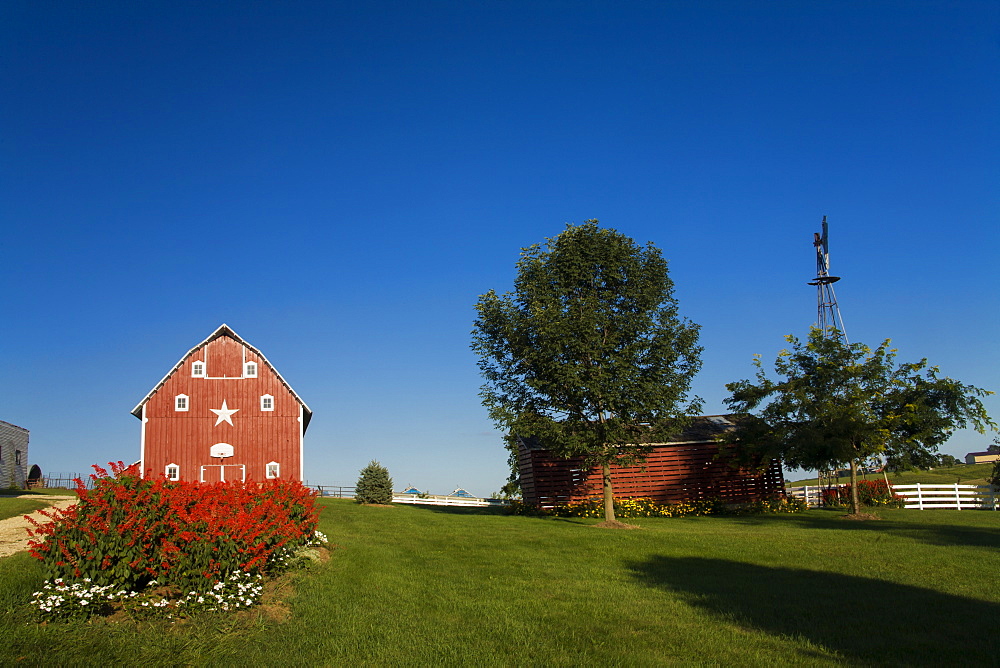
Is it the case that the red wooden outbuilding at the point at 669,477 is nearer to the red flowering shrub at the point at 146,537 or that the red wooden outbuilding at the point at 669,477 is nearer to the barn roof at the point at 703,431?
the barn roof at the point at 703,431

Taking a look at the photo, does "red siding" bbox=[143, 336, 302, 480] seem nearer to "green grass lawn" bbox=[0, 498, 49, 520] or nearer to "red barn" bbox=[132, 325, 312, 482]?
"red barn" bbox=[132, 325, 312, 482]

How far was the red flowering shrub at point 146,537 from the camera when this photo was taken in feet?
27.0

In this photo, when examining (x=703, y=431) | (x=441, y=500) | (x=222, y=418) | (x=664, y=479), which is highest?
(x=222, y=418)

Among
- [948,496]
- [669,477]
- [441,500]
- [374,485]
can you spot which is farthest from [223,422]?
[948,496]

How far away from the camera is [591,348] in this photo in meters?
22.9

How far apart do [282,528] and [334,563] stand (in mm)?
2167

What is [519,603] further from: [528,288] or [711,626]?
[528,288]

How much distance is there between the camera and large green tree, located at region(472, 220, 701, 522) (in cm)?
2294

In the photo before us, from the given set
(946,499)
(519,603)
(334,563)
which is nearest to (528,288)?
(334,563)

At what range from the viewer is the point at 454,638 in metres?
8.20

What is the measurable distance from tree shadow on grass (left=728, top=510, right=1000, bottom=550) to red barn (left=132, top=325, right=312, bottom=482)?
847 inches

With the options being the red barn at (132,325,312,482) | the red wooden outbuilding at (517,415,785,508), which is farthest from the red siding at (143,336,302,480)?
the red wooden outbuilding at (517,415,785,508)

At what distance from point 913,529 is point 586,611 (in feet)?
50.7

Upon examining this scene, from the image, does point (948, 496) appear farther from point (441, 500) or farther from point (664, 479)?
point (441, 500)
